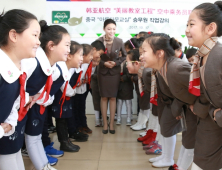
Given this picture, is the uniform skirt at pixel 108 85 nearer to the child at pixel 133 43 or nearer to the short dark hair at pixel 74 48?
the child at pixel 133 43

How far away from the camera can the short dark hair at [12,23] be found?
1.14 m

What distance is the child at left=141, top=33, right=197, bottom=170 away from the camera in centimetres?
143

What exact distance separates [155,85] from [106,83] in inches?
42.7

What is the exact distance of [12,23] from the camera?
115cm

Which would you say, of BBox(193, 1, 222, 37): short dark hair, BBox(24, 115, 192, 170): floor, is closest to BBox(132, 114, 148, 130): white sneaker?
BBox(24, 115, 192, 170): floor

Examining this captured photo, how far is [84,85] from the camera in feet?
9.02

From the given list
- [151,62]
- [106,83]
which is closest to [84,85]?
[106,83]

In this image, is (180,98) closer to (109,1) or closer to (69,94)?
(69,94)

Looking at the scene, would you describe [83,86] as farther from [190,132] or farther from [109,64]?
[190,132]

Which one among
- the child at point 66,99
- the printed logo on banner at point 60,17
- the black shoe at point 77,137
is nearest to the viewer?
the child at point 66,99

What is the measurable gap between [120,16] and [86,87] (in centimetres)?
149

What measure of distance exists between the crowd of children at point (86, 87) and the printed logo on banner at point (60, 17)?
45.8 inches

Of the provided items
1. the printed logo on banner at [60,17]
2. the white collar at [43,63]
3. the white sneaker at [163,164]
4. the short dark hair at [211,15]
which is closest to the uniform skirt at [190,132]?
the white sneaker at [163,164]

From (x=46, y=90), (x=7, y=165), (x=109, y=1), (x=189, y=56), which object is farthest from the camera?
(x=109, y=1)
